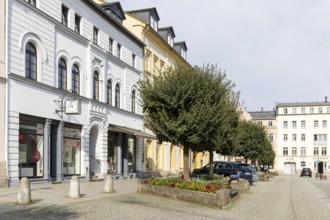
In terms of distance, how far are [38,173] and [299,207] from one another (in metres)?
12.2

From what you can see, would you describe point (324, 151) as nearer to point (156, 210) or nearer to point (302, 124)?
point (302, 124)

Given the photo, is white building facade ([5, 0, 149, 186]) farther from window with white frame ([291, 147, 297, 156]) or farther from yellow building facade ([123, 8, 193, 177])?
window with white frame ([291, 147, 297, 156])

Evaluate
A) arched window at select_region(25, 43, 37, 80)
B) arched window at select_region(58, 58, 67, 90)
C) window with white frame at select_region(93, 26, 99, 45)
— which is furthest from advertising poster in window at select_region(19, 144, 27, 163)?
window with white frame at select_region(93, 26, 99, 45)

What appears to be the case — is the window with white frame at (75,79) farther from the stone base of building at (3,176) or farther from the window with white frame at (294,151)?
the window with white frame at (294,151)

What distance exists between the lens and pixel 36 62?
2148cm

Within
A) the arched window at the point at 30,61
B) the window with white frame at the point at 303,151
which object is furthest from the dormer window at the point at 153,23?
the window with white frame at the point at 303,151

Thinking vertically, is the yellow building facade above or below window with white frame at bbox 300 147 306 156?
above

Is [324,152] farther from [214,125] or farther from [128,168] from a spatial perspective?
[214,125]

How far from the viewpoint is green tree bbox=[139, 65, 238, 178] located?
19078 millimetres

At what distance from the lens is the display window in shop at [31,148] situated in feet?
66.4

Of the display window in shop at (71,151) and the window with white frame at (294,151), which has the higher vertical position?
the display window in shop at (71,151)

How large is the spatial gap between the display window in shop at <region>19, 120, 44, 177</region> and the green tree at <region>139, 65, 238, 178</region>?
5.48 meters

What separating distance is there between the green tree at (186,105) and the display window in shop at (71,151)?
5.86 metres

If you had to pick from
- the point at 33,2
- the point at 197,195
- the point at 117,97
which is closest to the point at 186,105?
the point at 197,195
